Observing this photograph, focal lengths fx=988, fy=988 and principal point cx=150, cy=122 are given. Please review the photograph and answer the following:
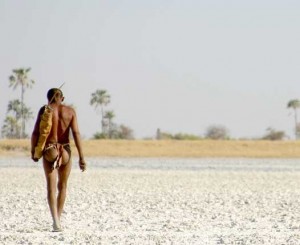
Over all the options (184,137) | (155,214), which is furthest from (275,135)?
(155,214)

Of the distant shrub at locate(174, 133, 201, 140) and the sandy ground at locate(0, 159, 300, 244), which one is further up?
the distant shrub at locate(174, 133, 201, 140)

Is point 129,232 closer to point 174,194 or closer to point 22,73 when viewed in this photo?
point 174,194

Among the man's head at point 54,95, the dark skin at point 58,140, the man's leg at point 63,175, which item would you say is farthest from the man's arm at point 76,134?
the man's head at point 54,95

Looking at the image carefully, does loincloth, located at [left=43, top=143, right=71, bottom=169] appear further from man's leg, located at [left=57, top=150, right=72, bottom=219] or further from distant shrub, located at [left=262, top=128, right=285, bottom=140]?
distant shrub, located at [left=262, top=128, right=285, bottom=140]

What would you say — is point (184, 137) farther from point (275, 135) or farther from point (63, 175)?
point (63, 175)

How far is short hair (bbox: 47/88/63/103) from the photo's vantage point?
1138 centimetres

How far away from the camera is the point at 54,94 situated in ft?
37.3

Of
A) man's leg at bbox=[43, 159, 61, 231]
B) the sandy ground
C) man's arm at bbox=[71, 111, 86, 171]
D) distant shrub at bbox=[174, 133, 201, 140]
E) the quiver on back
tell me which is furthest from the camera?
distant shrub at bbox=[174, 133, 201, 140]

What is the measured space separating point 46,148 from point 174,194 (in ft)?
22.8

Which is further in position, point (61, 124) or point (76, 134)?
point (76, 134)

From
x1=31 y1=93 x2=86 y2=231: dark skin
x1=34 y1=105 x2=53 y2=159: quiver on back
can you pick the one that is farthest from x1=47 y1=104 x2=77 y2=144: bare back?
x1=34 y1=105 x2=53 y2=159: quiver on back

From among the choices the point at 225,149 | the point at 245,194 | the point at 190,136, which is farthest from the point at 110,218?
the point at 190,136

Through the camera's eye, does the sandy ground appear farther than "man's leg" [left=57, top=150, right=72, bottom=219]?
No

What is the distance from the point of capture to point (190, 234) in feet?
36.8
